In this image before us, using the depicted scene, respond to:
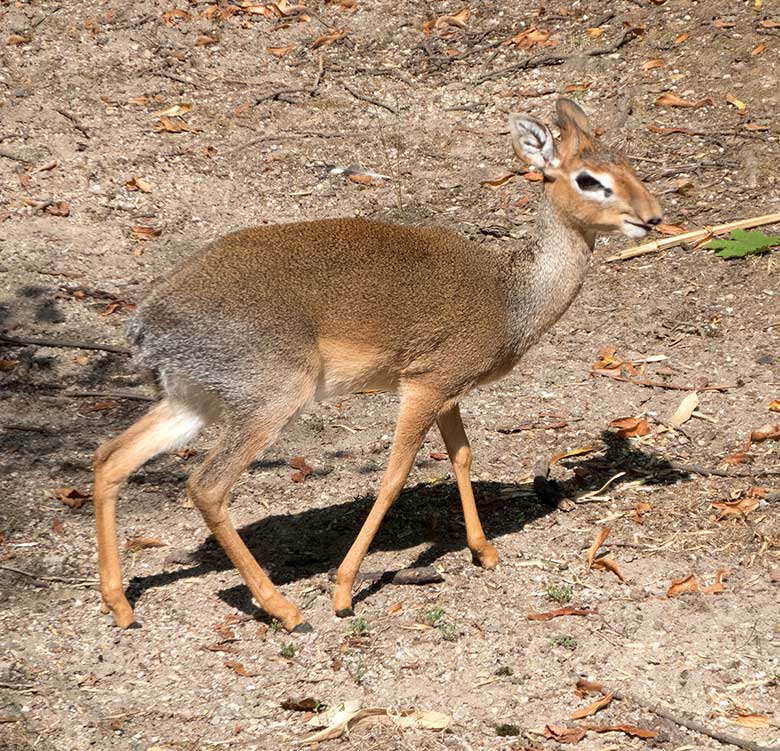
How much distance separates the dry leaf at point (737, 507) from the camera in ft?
19.3

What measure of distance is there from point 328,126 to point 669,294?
12.2 ft

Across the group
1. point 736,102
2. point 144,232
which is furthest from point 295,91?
point 736,102

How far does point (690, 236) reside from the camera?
8602 mm

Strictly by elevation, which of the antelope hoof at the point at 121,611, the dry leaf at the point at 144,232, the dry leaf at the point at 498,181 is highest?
the dry leaf at the point at 498,181

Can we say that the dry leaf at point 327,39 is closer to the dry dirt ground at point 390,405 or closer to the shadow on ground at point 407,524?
the dry dirt ground at point 390,405

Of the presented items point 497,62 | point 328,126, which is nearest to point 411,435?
point 328,126

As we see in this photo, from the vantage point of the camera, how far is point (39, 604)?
17.7ft

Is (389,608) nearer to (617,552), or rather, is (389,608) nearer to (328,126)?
(617,552)

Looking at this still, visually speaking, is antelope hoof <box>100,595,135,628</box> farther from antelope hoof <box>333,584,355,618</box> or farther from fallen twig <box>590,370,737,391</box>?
fallen twig <box>590,370,737,391</box>

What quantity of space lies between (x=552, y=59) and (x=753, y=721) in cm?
754

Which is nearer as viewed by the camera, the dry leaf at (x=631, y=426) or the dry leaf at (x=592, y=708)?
the dry leaf at (x=592, y=708)

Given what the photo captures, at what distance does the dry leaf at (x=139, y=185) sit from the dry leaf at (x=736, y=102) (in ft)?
15.7

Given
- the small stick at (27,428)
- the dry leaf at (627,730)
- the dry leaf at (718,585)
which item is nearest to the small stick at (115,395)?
the small stick at (27,428)

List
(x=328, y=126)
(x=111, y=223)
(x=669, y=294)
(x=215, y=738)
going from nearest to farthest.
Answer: (x=215, y=738) → (x=669, y=294) → (x=111, y=223) → (x=328, y=126)
